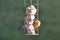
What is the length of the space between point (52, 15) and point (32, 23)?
0.46 meters

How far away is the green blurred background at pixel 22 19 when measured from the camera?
7.96 feet

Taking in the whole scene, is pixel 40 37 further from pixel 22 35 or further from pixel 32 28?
pixel 32 28

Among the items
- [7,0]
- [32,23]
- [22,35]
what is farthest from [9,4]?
[32,23]

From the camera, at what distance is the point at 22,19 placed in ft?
8.06

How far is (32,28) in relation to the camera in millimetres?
2035

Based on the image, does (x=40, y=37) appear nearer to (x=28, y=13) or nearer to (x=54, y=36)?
(x=54, y=36)

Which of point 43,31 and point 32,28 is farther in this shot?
point 43,31

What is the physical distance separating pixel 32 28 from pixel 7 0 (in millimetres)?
578

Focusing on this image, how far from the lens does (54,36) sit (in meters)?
2.45

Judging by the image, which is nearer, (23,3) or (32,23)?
(32,23)

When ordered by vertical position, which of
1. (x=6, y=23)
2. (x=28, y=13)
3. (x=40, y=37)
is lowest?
(x=40, y=37)

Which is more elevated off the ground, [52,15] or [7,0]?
[7,0]

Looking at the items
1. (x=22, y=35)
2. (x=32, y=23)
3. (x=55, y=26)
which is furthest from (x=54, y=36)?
(x=32, y=23)

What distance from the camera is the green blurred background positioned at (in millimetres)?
2426
